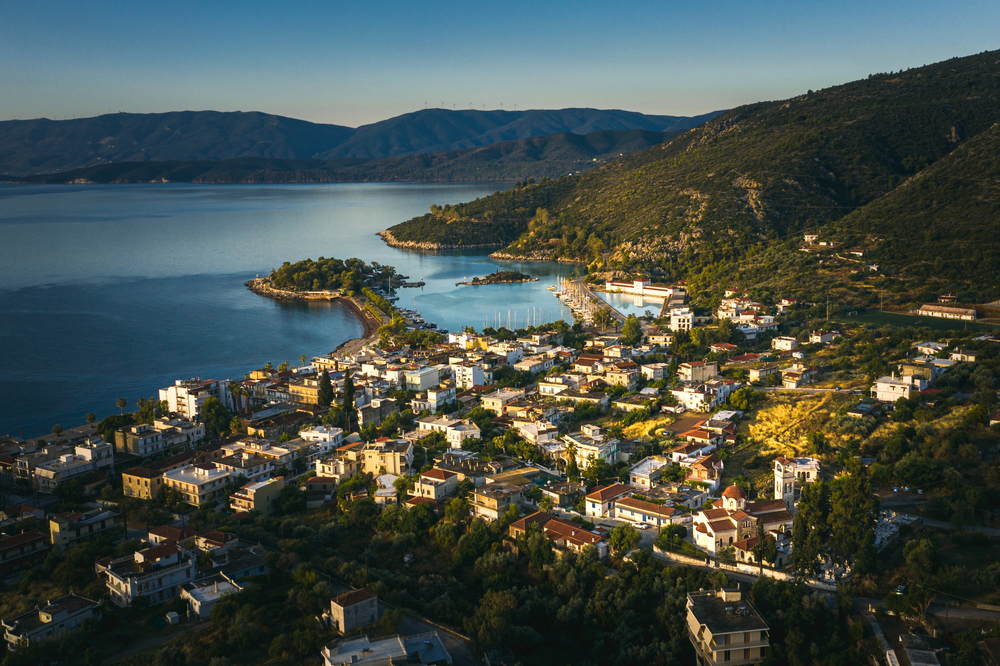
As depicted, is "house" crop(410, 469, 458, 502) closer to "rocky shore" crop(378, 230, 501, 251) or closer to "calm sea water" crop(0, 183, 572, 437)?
"calm sea water" crop(0, 183, 572, 437)

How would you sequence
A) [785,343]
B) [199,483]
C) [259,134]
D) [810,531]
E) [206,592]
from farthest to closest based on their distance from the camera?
[259,134] → [785,343] → [199,483] → [206,592] → [810,531]

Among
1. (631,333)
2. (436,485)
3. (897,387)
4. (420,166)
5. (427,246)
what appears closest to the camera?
(436,485)

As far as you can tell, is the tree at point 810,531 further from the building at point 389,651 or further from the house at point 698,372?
the house at point 698,372

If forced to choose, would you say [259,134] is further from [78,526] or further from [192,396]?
[78,526]

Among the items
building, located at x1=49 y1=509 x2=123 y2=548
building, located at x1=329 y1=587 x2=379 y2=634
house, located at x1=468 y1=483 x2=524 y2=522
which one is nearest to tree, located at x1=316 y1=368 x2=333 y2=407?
building, located at x1=49 y1=509 x2=123 y2=548

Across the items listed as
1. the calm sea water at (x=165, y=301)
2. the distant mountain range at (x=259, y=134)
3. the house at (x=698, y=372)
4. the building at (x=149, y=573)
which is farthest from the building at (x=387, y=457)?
the distant mountain range at (x=259, y=134)

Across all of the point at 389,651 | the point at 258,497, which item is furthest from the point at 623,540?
the point at 258,497

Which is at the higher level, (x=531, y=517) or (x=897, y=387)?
(x=897, y=387)
